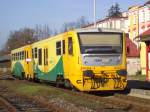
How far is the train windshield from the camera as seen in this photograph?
20.8 metres

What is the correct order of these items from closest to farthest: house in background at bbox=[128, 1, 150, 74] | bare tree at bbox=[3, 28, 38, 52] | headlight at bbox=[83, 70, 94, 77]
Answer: headlight at bbox=[83, 70, 94, 77], house in background at bbox=[128, 1, 150, 74], bare tree at bbox=[3, 28, 38, 52]

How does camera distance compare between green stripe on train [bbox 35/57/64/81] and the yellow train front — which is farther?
green stripe on train [bbox 35/57/64/81]

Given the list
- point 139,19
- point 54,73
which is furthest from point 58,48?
point 139,19

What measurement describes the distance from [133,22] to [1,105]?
205ft

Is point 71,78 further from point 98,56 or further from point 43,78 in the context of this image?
point 43,78

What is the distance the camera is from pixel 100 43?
20.9m

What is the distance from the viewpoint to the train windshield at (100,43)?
2080cm

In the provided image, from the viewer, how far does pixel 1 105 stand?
1753 cm

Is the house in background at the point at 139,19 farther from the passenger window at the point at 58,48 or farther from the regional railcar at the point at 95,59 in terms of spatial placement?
the regional railcar at the point at 95,59

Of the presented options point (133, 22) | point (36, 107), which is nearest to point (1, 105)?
point (36, 107)

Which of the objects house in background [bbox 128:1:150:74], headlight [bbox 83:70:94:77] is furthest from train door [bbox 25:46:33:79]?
house in background [bbox 128:1:150:74]

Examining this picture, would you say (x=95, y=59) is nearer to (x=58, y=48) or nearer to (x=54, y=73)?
(x=58, y=48)

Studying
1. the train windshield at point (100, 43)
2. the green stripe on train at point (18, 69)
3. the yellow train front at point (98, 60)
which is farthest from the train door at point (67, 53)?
the green stripe on train at point (18, 69)

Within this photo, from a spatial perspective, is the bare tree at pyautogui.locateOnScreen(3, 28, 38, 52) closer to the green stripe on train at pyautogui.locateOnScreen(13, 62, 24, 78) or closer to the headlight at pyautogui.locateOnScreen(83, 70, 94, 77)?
the green stripe on train at pyautogui.locateOnScreen(13, 62, 24, 78)
